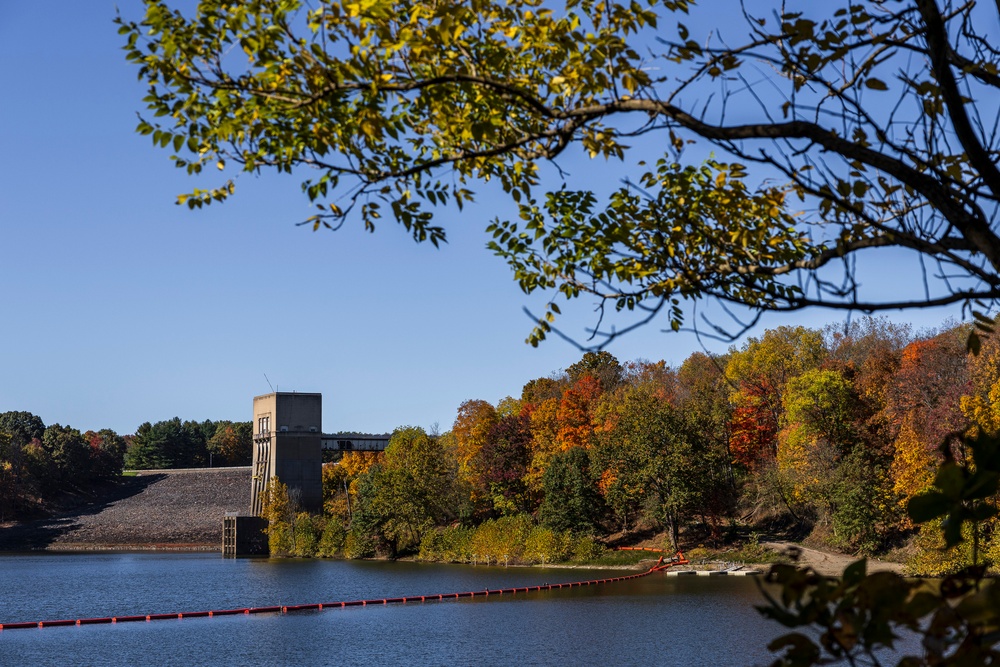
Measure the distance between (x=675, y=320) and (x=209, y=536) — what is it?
9604cm

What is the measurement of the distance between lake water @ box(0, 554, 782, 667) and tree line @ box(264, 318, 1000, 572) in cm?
569

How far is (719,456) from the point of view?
5244 cm

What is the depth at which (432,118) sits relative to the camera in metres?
5.92

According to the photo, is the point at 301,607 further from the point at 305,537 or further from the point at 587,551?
the point at 305,537

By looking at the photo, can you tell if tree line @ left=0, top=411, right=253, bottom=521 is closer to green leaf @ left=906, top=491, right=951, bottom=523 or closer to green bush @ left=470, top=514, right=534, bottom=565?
green bush @ left=470, top=514, right=534, bottom=565

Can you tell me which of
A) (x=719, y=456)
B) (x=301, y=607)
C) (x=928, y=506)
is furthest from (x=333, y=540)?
(x=928, y=506)

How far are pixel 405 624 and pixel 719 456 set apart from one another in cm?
2549

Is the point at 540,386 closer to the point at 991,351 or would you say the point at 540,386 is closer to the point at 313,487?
the point at 313,487

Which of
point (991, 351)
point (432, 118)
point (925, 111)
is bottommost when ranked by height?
point (925, 111)

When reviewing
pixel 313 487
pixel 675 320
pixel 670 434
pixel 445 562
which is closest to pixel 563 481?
pixel 670 434

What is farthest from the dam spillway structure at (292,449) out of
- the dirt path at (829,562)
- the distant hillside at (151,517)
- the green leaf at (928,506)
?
the green leaf at (928,506)

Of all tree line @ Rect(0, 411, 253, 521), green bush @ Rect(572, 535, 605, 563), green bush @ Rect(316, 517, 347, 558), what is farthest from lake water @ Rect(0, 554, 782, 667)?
tree line @ Rect(0, 411, 253, 521)

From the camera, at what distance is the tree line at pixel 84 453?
340 ft

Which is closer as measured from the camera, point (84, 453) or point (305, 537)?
point (305, 537)
